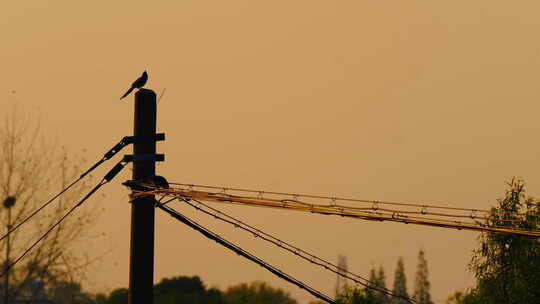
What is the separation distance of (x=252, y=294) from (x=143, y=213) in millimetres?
101999

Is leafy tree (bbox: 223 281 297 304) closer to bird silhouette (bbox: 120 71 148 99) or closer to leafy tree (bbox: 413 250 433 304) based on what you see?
leafy tree (bbox: 413 250 433 304)

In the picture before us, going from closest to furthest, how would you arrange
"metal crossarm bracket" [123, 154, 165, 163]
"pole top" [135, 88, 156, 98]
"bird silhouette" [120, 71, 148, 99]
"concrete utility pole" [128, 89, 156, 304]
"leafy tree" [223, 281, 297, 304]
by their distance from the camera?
"concrete utility pole" [128, 89, 156, 304]
"metal crossarm bracket" [123, 154, 165, 163]
"pole top" [135, 88, 156, 98]
"bird silhouette" [120, 71, 148, 99]
"leafy tree" [223, 281, 297, 304]

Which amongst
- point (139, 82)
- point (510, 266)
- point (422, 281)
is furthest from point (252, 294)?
point (139, 82)

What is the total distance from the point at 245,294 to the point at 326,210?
102 m

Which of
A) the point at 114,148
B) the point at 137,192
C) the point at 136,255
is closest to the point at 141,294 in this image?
the point at 136,255

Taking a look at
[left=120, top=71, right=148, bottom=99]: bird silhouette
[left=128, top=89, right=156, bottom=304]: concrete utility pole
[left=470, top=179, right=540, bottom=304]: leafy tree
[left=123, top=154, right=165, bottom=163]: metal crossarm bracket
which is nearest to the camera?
[left=128, top=89, right=156, bottom=304]: concrete utility pole

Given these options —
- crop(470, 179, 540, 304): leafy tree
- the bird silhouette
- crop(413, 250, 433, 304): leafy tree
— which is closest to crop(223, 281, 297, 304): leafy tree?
crop(413, 250, 433, 304): leafy tree

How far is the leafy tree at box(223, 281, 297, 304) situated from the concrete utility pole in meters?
92.7

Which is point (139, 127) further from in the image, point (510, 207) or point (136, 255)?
point (510, 207)

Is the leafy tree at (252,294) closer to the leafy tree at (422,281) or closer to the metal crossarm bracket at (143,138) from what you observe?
the leafy tree at (422,281)

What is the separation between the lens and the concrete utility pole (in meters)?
17.6

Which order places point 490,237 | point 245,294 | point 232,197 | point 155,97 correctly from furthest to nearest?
point 245,294 → point 490,237 → point 155,97 → point 232,197

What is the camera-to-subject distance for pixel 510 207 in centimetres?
4125

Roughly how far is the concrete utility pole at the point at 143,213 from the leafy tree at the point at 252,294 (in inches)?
3652
